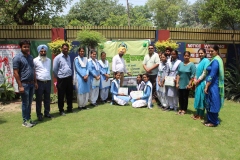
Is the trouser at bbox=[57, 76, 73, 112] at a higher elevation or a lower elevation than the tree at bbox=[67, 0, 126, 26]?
lower

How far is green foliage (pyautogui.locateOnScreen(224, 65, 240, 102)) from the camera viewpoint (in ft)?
24.3

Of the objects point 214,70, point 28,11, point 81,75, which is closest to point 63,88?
point 81,75

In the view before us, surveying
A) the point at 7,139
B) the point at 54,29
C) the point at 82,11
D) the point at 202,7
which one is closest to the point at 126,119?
the point at 7,139

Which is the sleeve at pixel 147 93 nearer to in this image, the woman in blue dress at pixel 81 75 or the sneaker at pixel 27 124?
the woman in blue dress at pixel 81 75

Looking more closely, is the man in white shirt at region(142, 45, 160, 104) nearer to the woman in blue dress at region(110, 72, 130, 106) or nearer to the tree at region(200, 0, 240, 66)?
the woman in blue dress at region(110, 72, 130, 106)

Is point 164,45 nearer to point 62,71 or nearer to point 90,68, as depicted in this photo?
point 90,68

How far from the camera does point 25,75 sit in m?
4.55

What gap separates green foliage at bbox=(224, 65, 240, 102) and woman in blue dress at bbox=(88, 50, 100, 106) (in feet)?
14.5

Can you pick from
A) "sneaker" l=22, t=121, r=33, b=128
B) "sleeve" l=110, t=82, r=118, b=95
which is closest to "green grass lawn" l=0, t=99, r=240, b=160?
"sneaker" l=22, t=121, r=33, b=128

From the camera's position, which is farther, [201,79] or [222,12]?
[222,12]

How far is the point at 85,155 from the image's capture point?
11.5 feet

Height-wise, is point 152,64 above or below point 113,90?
above

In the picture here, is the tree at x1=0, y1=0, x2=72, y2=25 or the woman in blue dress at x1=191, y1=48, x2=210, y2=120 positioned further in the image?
the tree at x1=0, y1=0, x2=72, y2=25

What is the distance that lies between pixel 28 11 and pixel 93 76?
490cm
